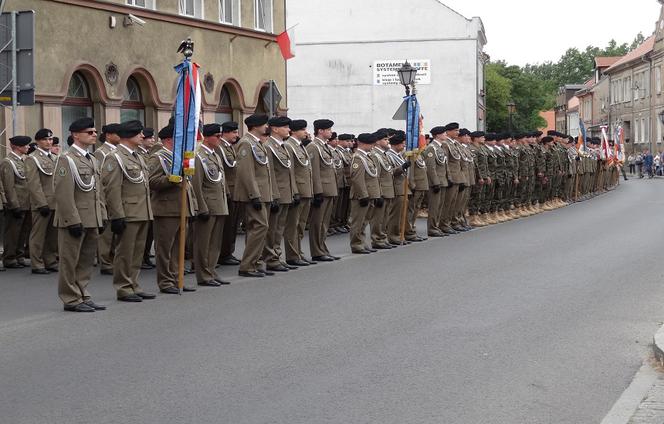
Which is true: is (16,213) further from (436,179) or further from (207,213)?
(436,179)

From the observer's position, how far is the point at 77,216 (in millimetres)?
11438

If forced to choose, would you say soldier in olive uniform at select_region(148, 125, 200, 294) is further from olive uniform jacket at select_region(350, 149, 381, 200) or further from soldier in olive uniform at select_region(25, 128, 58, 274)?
olive uniform jacket at select_region(350, 149, 381, 200)

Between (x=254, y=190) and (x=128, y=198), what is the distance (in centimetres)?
240

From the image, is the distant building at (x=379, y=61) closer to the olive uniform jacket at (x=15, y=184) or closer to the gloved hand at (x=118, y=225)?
the olive uniform jacket at (x=15, y=184)

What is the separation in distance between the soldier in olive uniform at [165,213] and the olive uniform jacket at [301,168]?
2.68 metres

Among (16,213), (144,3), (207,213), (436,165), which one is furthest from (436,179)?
(144,3)

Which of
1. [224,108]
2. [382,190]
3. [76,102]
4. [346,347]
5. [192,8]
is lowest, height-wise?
[346,347]

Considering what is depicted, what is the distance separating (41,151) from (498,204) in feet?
40.8

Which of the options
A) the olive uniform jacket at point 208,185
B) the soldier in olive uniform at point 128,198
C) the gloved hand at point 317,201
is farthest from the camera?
the gloved hand at point 317,201

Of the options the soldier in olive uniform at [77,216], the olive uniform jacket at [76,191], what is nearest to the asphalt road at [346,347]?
the soldier in olive uniform at [77,216]

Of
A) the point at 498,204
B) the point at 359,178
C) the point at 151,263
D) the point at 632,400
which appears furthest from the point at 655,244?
the point at 632,400

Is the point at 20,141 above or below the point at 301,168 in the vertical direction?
above

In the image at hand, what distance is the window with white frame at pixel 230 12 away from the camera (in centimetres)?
3036

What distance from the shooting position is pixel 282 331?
9.92 m
